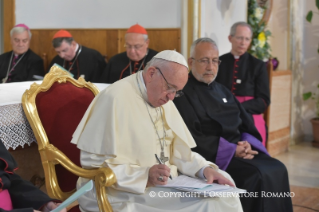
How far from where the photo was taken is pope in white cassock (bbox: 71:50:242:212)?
272 centimetres

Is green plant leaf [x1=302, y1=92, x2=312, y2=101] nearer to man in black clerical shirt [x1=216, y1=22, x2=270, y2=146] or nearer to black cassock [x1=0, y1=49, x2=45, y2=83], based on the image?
man in black clerical shirt [x1=216, y1=22, x2=270, y2=146]

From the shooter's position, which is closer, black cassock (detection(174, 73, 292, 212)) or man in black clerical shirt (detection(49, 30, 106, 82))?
black cassock (detection(174, 73, 292, 212))

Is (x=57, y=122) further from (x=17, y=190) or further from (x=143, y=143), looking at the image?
(x=17, y=190)

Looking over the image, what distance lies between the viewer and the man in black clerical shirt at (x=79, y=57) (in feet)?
21.0

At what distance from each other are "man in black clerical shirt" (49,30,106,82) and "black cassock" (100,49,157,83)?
30 centimetres

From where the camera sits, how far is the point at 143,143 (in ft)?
9.66

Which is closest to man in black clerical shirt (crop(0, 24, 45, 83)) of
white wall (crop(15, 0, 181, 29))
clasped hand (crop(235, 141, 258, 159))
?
white wall (crop(15, 0, 181, 29))

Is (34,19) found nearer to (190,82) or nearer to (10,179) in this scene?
(190,82)

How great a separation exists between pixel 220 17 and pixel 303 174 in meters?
2.36

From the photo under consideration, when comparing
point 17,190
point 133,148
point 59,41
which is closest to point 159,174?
point 133,148

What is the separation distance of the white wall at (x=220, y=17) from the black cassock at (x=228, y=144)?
6.29 feet

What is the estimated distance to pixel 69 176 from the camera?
3.26m

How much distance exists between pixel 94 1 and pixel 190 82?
10.3 feet

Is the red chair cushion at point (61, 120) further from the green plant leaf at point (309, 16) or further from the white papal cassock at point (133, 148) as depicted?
the green plant leaf at point (309, 16)
